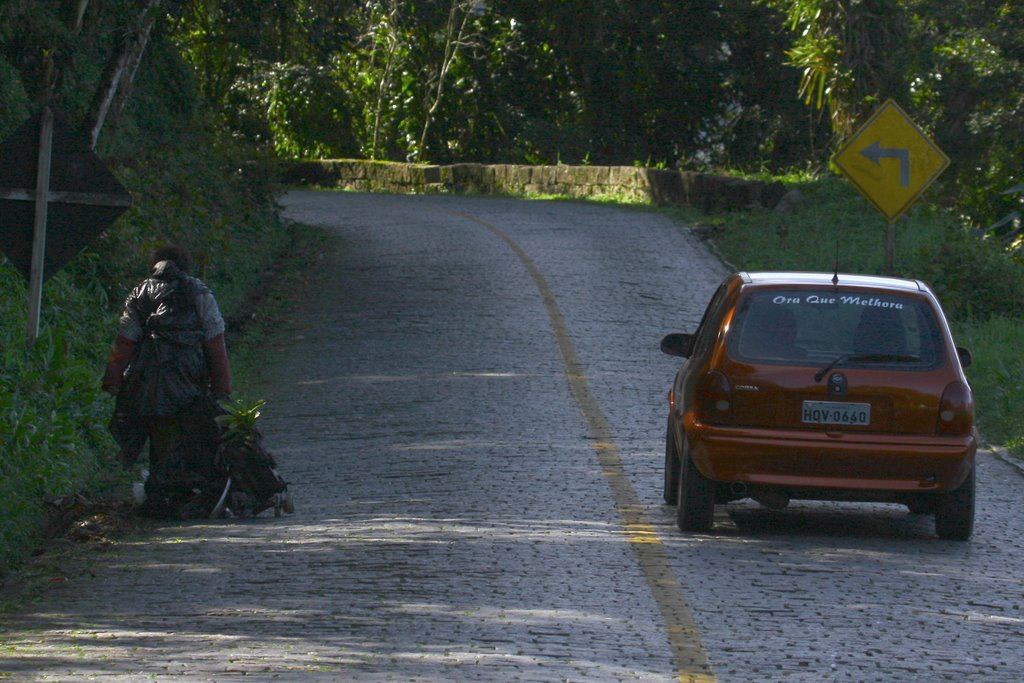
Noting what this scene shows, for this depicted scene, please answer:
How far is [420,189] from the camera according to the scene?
134 feet

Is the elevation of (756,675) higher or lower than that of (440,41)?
lower

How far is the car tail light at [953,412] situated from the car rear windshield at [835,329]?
20 cm

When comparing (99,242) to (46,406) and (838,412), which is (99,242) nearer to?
(46,406)

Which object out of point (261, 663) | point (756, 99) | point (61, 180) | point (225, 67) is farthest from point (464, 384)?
point (225, 67)

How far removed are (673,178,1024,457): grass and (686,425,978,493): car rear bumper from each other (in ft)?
13.7

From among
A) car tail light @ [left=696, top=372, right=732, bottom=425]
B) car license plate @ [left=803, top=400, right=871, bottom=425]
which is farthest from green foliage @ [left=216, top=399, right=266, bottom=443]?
car license plate @ [left=803, top=400, right=871, bottom=425]

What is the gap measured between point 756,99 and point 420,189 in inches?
390

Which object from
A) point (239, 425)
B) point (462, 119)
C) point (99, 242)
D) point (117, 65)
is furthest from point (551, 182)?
point (239, 425)

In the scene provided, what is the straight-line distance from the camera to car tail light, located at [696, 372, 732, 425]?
8.93m

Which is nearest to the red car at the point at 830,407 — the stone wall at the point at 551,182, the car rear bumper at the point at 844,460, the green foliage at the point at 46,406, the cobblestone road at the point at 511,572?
the car rear bumper at the point at 844,460

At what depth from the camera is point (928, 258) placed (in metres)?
21.0

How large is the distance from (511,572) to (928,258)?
14.3m

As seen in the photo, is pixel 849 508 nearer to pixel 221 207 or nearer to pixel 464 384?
pixel 464 384

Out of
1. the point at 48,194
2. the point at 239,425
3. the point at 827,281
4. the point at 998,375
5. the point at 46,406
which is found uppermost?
the point at 48,194
